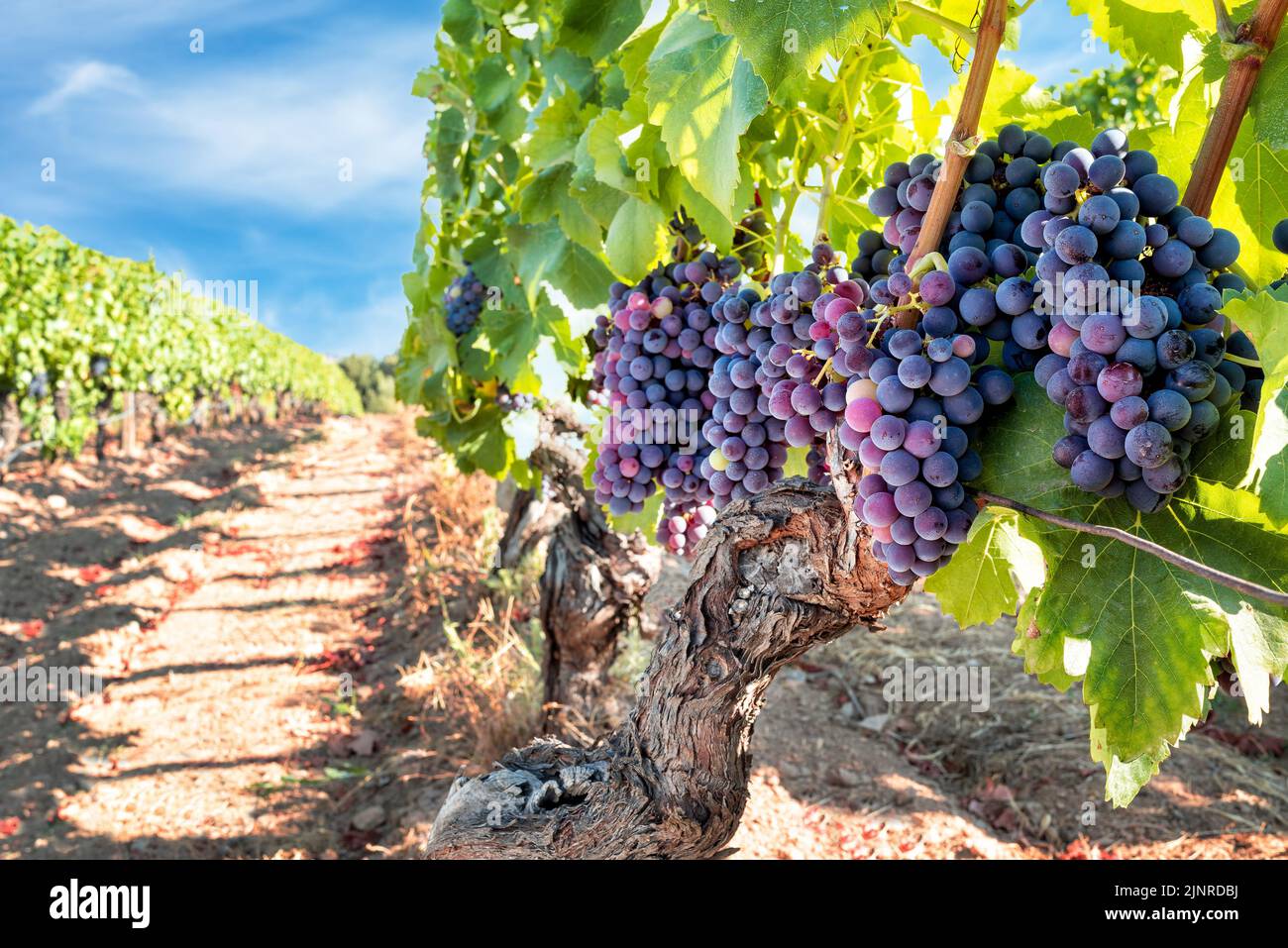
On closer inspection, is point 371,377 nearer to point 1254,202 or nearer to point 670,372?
point 670,372

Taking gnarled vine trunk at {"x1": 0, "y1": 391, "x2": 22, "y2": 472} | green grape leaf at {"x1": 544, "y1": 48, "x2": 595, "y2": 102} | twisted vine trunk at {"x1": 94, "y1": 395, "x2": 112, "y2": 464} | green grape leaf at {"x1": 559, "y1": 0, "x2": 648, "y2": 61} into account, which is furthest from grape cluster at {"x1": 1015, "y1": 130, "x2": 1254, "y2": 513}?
twisted vine trunk at {"x1": 94, "y1": 395, "x2": 112, "y2": 464}

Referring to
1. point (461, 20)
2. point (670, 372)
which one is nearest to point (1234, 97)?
point (670, 372)

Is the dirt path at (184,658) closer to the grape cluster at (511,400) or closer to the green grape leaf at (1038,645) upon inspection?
the grape cluster at (511,400)

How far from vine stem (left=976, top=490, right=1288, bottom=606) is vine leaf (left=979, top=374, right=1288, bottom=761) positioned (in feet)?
0.05

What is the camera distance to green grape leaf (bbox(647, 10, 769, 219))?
1227 mm

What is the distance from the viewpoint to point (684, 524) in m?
1.97

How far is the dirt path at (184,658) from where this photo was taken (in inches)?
210

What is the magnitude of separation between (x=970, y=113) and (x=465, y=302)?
2777mm

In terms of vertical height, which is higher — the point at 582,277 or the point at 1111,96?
the point at 1111,96

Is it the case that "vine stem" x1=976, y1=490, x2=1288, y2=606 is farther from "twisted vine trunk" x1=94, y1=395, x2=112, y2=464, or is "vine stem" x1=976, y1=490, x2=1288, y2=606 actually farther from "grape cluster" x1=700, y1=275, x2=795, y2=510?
"twisted vine trunk" x1=94, y1=395, x2=112, y2=464
